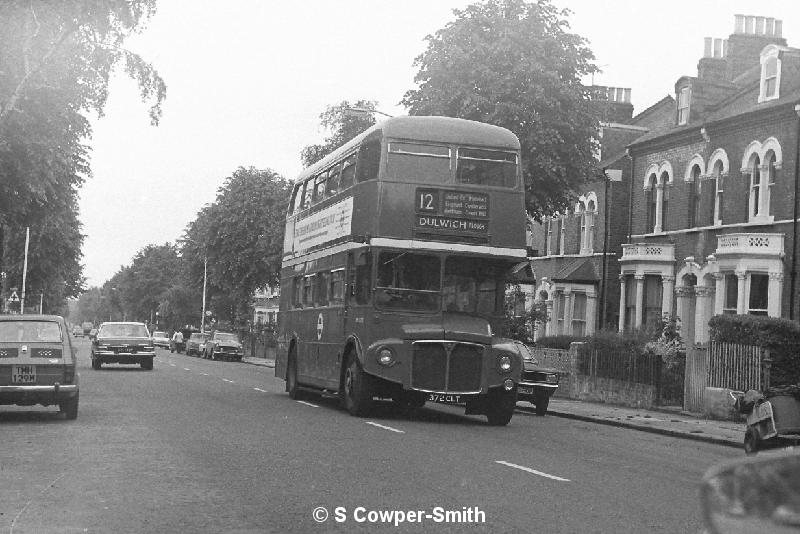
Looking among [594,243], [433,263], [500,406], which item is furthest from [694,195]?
[433,263]

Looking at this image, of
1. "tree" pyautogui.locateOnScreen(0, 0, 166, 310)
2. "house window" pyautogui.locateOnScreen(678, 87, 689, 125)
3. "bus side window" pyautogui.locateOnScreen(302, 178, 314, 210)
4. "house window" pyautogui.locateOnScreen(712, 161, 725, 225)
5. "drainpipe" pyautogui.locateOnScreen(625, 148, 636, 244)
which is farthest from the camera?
"drainpipe" pyautogui.locateOnScreen(625, 148, 636, 244)

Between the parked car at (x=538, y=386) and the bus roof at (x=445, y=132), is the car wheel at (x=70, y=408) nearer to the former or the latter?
the bus roof at (x=445, y=132)

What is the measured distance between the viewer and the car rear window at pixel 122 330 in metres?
41.8

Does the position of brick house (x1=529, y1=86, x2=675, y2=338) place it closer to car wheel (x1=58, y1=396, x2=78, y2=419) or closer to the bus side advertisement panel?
the bus side advertisement panel

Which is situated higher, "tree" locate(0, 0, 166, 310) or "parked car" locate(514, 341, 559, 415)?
"tree" locate(0, 0, 166, 310)

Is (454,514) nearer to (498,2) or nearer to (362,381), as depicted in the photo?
(362,381)

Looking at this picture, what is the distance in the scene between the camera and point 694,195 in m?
40.6

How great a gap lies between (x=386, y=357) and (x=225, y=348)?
50178mm

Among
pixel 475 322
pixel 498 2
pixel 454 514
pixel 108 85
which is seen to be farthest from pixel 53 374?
pixel 498 2

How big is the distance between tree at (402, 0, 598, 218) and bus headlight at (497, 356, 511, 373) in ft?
53.5

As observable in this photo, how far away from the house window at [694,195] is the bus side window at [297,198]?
17.9m

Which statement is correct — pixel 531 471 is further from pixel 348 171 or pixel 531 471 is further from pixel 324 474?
pixel 348 171

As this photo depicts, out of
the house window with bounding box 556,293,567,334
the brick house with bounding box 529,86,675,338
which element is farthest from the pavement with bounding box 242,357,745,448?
the house window with bounding box 556,293,567,334

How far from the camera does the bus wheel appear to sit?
25484 millimetres
